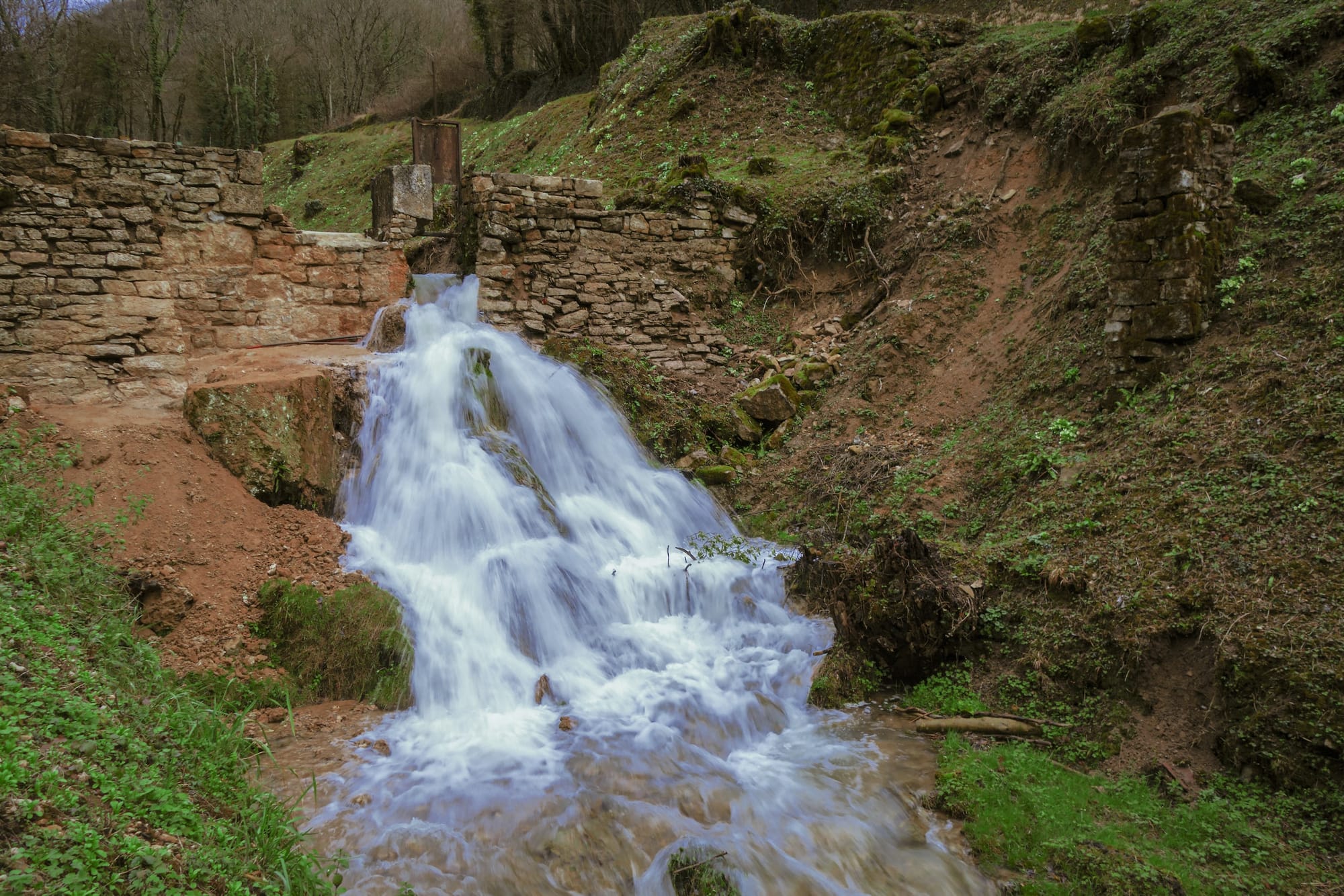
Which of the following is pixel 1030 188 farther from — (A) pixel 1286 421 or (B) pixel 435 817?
(B) pixel 435 817

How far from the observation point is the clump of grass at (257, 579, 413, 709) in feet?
16.7

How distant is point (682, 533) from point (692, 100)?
925 centimetres

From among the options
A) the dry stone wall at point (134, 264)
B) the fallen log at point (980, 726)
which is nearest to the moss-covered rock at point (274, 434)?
the dry stone wall at point (134, 264)

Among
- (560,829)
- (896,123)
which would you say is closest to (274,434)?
(560,829)

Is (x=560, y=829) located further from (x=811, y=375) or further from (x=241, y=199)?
(x=241, y=199)

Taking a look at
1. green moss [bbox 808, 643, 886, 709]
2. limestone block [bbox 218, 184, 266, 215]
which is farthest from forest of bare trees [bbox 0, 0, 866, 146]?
green moss [bbox 808, 643, 886, 709]

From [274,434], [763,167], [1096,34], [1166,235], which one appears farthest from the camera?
[763,167]

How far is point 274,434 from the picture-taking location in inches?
247

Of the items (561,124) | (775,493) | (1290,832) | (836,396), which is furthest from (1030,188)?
(561,124)

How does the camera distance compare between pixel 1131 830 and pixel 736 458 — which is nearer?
pixel 1131 830

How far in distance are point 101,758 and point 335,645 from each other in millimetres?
2206

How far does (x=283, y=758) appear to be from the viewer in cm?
430

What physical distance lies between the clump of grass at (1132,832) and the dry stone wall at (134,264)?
7992 mm

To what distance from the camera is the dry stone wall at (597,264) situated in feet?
30.2
